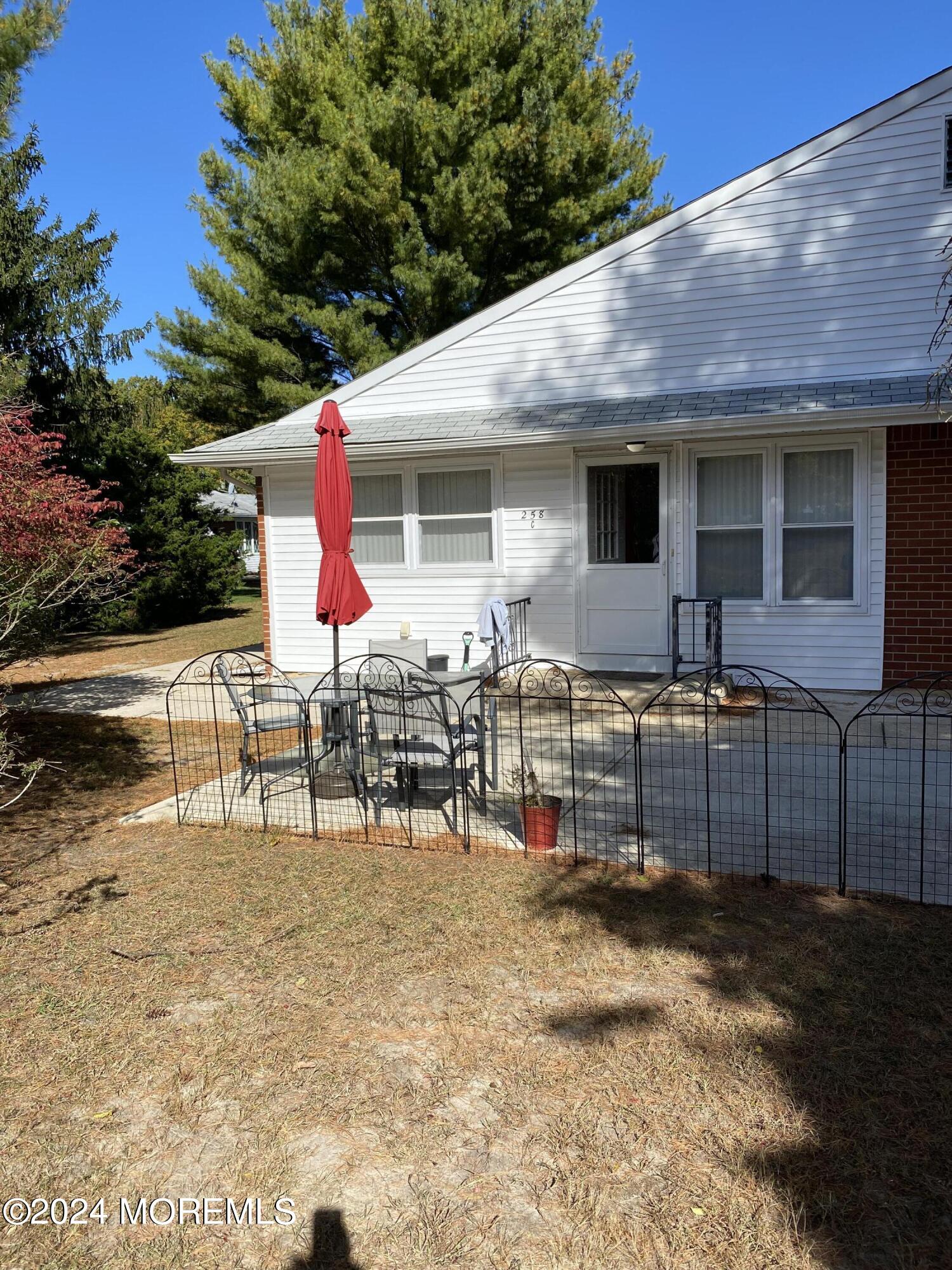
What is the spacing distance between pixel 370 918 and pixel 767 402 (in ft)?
22.7

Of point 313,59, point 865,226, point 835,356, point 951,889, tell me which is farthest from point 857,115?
point 313,59

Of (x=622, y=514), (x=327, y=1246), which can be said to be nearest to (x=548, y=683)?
(x=622, y=514)

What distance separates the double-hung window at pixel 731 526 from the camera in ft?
30.8

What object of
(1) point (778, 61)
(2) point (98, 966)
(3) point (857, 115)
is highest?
(1) point (778, 61)

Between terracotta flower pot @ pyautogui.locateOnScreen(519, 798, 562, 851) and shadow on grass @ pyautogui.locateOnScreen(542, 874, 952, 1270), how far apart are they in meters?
0.36

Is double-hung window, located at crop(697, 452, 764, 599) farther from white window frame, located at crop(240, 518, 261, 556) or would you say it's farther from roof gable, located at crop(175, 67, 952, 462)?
white window frame, located at crop(240, 518, 261, 556)

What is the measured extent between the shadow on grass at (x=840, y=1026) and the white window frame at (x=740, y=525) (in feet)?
18.1

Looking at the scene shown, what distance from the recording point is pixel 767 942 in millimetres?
3754

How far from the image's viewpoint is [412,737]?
19.6 feet

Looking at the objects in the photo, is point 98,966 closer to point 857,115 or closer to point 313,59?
point 857,115

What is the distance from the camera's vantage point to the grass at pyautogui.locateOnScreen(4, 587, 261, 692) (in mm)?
12836

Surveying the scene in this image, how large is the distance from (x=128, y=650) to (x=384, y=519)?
715 centimetres

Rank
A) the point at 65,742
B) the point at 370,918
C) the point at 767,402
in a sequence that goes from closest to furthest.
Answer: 1. the point at 370,918
2. the point at 65,742
3. the point at 767,402

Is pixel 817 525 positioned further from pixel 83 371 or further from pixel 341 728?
pixel 83 371
